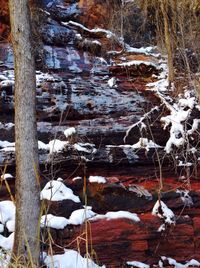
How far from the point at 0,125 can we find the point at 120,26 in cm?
568

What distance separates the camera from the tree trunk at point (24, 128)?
173 inches

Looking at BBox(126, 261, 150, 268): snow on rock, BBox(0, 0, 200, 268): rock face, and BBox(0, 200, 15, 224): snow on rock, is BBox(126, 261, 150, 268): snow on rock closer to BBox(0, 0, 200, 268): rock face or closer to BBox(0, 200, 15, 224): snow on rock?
BBox(0, 0, 200, 268): rock face

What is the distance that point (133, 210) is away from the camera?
6043 millimetres

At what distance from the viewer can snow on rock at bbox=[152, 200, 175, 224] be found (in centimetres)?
587

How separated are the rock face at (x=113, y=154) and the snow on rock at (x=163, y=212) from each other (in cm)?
3

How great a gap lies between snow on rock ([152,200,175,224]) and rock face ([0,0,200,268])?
0.03 metres

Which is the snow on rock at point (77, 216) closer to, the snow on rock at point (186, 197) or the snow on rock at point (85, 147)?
the snow on rock at point (85, 147)

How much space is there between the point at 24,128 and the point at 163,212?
260cm

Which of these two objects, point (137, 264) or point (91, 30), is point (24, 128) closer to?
point (137, 264)

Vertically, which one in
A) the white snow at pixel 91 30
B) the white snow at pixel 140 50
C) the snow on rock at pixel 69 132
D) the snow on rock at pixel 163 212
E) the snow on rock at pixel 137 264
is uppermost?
the white snow at pixel 91 30

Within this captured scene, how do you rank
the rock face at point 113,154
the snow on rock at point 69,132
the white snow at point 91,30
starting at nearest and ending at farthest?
1. the rock face at point 113,154
2. the snow on rock at point 69,132
3. the white snow at point 91,30

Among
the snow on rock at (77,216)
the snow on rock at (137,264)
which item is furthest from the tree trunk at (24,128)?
the snow on rock at (137,264)

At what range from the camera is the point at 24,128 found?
14.5ft

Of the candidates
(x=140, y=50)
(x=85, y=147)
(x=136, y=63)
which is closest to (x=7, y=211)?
(x=85, y=147)
